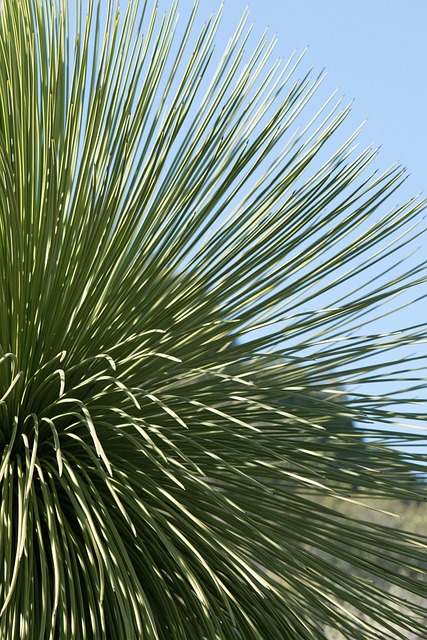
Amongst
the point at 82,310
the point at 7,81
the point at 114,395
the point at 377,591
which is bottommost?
the point at 377,591

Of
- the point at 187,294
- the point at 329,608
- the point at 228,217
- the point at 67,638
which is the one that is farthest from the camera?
the point at 228,217

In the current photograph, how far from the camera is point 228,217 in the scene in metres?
1.62

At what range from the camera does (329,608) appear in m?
1.34

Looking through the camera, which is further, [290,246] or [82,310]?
[290,246]

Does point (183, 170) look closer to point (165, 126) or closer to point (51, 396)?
point (165, 126)

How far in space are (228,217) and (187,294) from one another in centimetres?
19

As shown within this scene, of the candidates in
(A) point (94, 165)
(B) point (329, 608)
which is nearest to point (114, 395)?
(A) point (94, 165)

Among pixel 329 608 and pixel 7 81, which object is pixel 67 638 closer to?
pixel 329 608

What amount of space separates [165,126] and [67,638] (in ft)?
2.77

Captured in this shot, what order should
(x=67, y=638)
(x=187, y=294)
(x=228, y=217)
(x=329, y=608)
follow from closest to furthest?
(x=67, y=638), (x=329, y=608), (x=187, y=294), (x=228, y=217)

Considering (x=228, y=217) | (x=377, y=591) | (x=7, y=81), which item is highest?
(x=7, y=81)

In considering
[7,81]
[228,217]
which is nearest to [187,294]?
[228,217]

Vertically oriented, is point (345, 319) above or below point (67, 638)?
above

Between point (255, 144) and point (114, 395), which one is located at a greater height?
point (255, 144)
